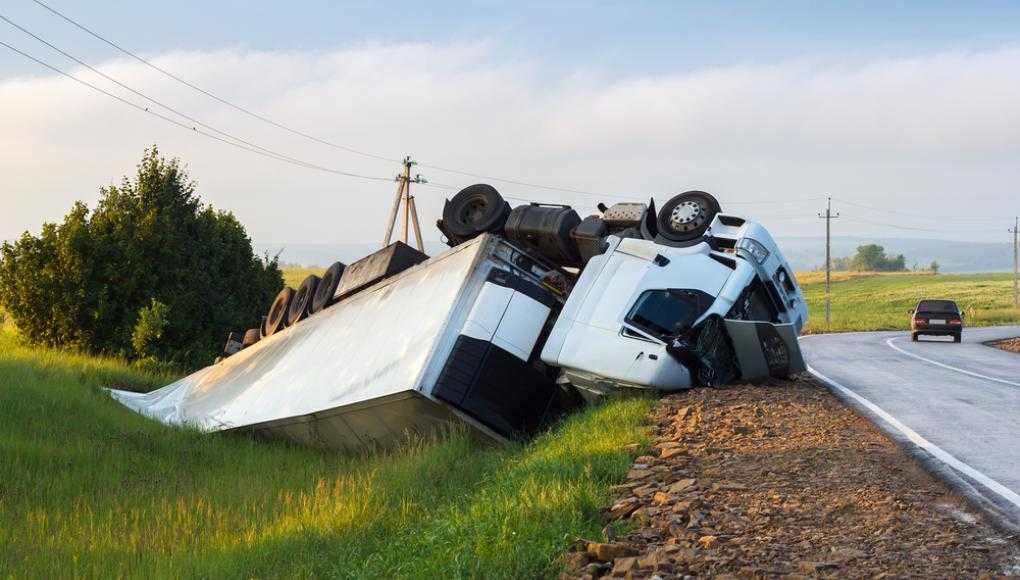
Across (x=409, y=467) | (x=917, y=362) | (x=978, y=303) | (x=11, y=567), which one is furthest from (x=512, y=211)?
(x=978, y=303)

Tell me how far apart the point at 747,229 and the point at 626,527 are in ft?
24.1

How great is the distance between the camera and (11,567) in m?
8.04

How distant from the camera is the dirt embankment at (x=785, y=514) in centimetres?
533

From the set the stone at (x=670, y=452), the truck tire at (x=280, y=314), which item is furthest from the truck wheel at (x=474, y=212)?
the stone at (x=670, y=452)

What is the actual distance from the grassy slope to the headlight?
9.11 ft

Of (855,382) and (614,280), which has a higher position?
(614,280)

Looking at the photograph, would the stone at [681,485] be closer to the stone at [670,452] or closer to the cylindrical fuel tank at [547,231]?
the stone at [670,452]

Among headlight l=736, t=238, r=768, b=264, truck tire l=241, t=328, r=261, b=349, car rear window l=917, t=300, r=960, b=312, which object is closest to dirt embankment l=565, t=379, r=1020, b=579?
headlight l=736, t=238, r=768, b=264

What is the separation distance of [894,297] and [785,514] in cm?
8811

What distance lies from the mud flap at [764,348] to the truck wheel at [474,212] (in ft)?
13.7

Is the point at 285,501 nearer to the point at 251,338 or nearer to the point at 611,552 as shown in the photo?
the point at 611,552

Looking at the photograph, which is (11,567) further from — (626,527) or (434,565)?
Result: (626,527)

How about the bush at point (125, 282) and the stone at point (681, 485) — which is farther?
the bush at point (125, 282)

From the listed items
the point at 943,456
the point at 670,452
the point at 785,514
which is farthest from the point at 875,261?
the point at 785,514
